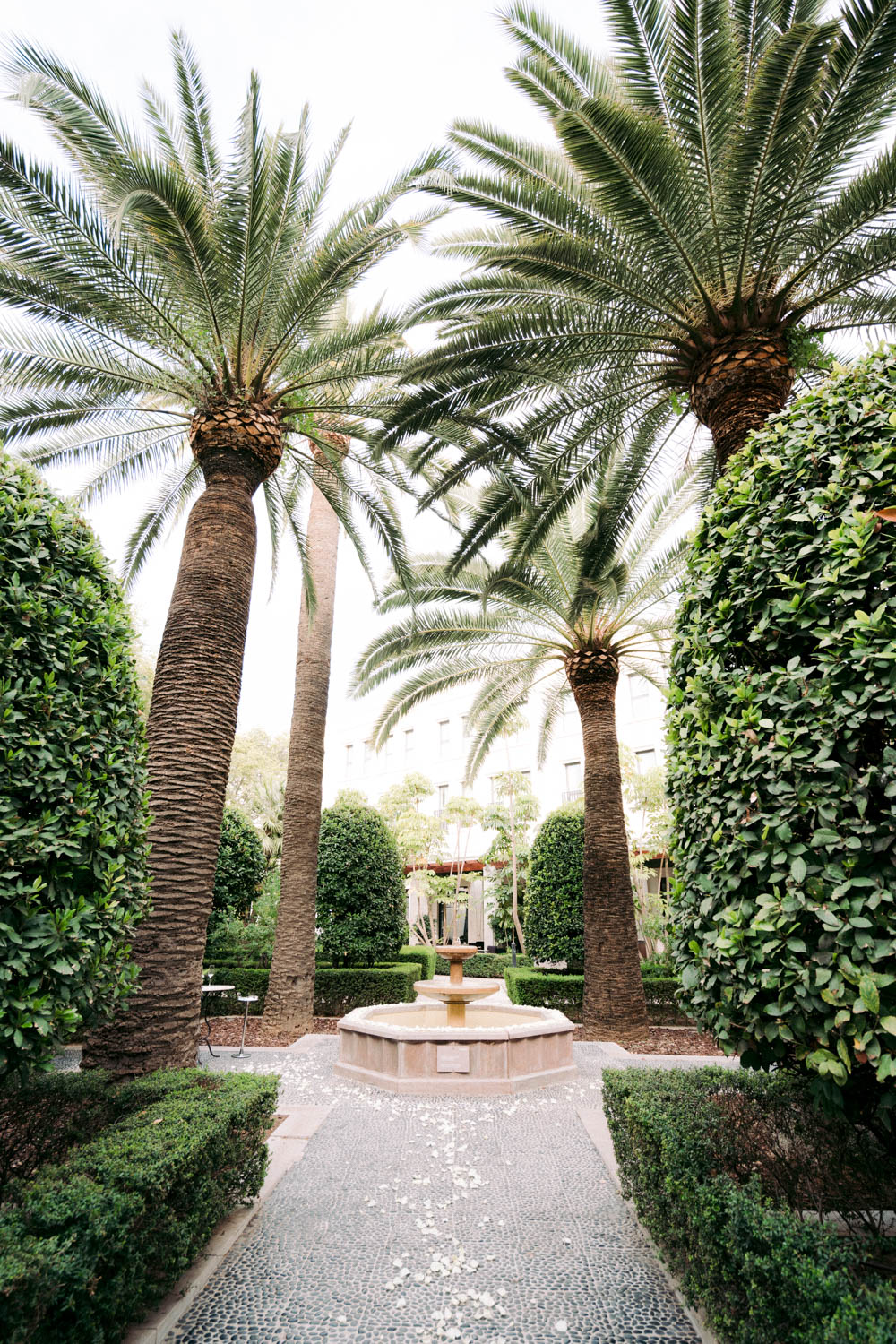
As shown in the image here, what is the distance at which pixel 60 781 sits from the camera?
2.96m

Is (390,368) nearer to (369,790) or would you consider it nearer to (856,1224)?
(856,1224)

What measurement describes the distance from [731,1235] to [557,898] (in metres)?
10.5

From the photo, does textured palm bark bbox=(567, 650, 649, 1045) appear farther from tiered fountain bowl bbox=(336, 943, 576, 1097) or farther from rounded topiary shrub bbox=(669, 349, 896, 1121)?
rounded topiary shrub bbox=(669, 349, 896, 1121)

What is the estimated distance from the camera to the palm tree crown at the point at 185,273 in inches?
218

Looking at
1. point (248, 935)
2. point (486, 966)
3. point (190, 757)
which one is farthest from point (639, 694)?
point (190, 757)

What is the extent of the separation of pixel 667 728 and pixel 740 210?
440 cm

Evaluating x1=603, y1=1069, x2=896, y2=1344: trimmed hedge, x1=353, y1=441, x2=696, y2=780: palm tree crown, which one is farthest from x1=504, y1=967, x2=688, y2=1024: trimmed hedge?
x1=603, y1=1069, x2=896, y2=1344: trimmed hedge

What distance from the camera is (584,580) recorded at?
29.0ft

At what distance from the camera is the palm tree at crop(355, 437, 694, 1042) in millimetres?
9289

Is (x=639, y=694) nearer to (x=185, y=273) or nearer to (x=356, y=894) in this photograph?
(x=356, y=894)

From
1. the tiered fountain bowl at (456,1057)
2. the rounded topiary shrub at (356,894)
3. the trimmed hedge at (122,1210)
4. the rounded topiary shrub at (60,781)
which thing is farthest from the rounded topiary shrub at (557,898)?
the rounded topiary shrub at (60,781)

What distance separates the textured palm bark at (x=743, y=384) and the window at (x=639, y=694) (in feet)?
62.6

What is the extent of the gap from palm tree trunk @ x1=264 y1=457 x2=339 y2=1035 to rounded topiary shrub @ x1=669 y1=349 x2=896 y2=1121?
704 centimetres

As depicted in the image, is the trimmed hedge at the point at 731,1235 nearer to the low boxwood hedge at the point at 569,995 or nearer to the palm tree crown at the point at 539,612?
the palm tree crown at the point at 539,612
